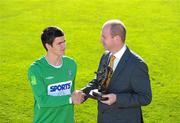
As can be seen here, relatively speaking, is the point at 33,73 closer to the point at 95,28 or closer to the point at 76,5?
the point at 95,28

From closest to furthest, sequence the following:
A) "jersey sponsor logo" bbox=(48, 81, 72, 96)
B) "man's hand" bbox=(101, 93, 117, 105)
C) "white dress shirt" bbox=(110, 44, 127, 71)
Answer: "man's hand" bbox=(101, 93, 117, 105), "white dress shirt" bbox=(110, 44, 127, 71), "jersey sponsor logo" bbox=(48, 81, 72, 96)

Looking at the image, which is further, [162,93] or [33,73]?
[162,93]

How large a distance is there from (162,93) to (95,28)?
22.2 feet

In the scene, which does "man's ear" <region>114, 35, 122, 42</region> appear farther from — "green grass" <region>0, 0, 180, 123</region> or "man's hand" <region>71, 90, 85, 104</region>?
"green grass" <region>0, 0, 180, 123</region>

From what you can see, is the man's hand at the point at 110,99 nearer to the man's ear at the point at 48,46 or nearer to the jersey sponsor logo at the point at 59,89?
the jersey sponsor logo at the point at 59,89

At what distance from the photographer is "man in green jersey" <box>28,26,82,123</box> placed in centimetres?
546

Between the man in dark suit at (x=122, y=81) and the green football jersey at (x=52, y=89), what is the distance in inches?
19.0

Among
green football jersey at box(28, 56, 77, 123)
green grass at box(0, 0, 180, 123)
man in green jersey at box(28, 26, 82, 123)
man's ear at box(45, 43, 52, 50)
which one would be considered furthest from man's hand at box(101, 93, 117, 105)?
green grass at box(0, 0, 180, 123)

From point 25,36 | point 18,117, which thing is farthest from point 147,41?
point 18,117

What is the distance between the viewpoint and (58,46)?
5.50 m

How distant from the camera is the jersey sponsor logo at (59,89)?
5.55 m

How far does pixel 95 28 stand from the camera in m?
16.3

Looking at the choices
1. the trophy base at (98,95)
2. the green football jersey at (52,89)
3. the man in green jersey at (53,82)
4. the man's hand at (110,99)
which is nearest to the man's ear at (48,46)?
the man in green jersey at (53,82)

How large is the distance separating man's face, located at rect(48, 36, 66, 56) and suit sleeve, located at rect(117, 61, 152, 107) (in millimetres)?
935
